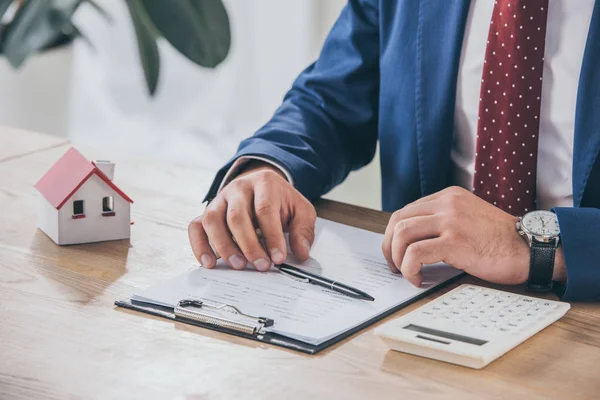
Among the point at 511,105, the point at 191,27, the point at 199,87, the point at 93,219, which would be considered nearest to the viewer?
the point at 93,219

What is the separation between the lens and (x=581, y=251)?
3.54 feet

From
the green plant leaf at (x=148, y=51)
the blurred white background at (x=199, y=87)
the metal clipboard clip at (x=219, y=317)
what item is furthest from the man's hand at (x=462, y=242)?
the blurred white background at (x=199, y=87)

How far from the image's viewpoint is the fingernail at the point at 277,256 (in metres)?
1.13

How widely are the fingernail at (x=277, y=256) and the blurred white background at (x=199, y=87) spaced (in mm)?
1965

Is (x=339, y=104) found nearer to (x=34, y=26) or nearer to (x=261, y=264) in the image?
(x=261, y=264)

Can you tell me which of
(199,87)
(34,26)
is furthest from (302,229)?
(199,87)

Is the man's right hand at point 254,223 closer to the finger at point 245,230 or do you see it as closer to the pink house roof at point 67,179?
the finger at point 245,230

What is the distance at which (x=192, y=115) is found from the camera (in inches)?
129

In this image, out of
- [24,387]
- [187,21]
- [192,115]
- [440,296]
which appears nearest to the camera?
[24,387]

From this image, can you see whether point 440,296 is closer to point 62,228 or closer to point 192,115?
point 62,228

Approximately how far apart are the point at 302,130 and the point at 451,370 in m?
0.71

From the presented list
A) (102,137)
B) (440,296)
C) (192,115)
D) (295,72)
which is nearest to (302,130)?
(440,296)

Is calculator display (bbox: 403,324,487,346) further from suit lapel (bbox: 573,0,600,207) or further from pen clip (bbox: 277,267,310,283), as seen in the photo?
suit lapel (bbox: 573,0,600,207)

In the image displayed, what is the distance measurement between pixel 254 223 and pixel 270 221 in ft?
0.12
